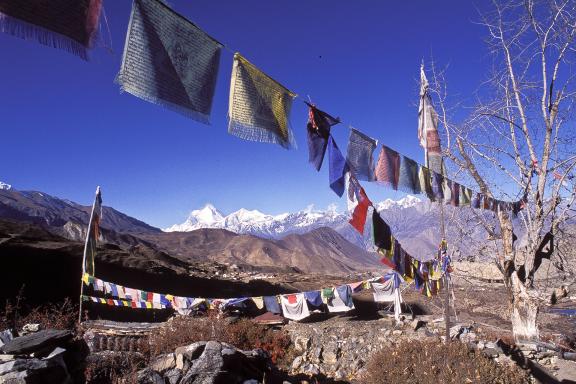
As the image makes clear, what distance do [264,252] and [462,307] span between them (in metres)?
68.2

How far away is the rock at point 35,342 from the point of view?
21.7 feet

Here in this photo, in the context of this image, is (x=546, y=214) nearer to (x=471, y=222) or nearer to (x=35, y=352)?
(x=471, y=222)

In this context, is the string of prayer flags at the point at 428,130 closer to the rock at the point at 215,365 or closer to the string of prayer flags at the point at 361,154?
the string of prayer flags at the point at 361,154

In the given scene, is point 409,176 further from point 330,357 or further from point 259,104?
point 330,357

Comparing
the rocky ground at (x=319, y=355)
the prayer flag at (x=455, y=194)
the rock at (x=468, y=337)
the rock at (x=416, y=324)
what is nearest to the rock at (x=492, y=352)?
the rocky ground at (x=319, y=355)

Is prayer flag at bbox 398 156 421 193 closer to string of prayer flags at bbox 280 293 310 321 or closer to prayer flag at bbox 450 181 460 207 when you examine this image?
prayer flag at bbox 450 181 460 207

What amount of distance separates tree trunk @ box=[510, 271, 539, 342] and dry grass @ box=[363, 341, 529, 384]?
95 centimetres

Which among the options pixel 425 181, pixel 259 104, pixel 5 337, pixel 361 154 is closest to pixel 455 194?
pixel 425 181

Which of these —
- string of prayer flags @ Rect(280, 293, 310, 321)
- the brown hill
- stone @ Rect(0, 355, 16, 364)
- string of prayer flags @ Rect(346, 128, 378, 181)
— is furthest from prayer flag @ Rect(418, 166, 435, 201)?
the brown hill

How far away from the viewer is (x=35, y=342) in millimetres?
6836

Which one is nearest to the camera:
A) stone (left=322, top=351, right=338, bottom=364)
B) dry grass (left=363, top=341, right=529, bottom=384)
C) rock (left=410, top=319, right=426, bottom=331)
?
dry grass (left=363, top=341, right=529, bottom=384)

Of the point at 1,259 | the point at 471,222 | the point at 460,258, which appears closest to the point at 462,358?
the point at 460,258

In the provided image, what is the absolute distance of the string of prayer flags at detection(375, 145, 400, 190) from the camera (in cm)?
798

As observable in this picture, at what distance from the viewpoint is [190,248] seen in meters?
97.5
